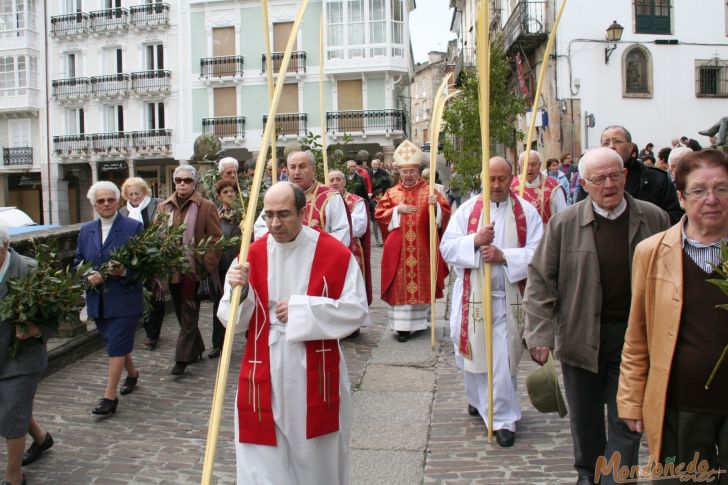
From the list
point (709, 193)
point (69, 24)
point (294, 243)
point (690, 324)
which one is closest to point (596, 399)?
point (690, 324)

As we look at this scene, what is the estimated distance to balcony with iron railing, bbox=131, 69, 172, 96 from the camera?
3588 cm

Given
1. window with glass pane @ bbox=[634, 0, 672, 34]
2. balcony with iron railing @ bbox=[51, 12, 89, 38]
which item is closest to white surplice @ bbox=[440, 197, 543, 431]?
window with glass pane @ bbox=[634, 0, 672, 34]

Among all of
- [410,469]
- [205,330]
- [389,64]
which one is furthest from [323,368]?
[389,64]

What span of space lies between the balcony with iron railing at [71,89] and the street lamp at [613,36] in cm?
2563

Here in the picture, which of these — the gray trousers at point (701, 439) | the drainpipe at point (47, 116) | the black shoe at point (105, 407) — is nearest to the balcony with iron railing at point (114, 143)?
the drainpipe at point (47, 116)

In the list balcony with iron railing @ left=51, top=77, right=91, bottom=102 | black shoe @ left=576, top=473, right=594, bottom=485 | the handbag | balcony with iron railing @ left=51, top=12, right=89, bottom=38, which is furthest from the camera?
balcony with iron railing @ left=51, top=12, right=89, bottom=38

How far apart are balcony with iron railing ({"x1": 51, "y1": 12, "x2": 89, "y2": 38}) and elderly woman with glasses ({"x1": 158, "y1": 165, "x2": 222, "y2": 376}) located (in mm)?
34188

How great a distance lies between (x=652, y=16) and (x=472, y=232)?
20525 mm

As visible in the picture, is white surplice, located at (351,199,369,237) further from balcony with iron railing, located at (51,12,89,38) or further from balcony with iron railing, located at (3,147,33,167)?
balcony with iron railing, located at (3,147,33,167)

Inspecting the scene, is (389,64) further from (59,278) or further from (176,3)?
(59,278)

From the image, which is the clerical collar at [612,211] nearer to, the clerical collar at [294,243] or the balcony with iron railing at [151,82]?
the clerical collar at [294,243]

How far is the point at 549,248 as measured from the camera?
13.0 ft

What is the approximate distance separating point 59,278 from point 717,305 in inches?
141

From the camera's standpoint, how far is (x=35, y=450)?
484cm
